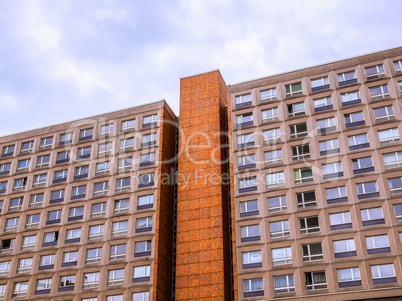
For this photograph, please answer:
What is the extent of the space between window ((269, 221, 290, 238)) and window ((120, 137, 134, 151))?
20.9m

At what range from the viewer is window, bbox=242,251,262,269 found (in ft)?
169

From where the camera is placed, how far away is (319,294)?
4750 centimetres

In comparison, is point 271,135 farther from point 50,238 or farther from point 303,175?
point 50,238

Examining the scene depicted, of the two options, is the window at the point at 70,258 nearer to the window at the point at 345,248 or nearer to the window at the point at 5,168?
the window at the point at 5,168

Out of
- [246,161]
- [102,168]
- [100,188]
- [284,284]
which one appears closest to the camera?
[284,284]

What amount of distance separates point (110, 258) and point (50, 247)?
8.32 meters

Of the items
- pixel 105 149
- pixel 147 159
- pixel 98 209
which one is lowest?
pixel 98 209

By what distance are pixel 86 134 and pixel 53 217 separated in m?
11.9

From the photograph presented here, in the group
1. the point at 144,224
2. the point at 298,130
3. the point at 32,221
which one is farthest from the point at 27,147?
the point at 298,130

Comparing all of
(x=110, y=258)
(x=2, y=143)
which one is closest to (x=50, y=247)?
(x=110, y=258)

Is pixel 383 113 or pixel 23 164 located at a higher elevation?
pixel 23 164

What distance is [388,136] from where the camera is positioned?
175 ft

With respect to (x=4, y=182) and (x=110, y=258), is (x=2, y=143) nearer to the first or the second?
(x=4, y=182)

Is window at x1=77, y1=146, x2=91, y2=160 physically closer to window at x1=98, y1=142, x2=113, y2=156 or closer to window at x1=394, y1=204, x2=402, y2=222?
window at x1=98, y1=142, x2=113, y2=156
